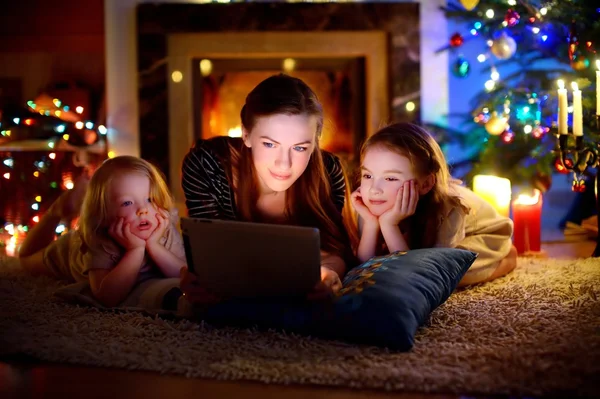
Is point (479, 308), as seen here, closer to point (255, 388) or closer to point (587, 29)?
point (255, 388)

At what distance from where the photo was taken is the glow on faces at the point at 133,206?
62.8 inches

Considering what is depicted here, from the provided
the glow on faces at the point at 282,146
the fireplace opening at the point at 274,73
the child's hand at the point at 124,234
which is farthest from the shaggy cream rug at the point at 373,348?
the fireplace opening at the point at 274,73

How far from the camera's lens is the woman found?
1.59m

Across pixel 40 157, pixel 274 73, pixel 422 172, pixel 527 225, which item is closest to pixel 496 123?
pixel 527 225

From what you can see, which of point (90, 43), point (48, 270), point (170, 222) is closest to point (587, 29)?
point (170, 222)

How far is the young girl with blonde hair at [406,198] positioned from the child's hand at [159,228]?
1.40 ft

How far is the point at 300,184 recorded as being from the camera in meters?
1.68

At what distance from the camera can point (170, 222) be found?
5.59ft

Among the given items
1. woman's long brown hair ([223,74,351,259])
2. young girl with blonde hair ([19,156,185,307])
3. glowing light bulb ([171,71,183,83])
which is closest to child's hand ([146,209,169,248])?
young girl with blonde hair ([19,156,185,307])

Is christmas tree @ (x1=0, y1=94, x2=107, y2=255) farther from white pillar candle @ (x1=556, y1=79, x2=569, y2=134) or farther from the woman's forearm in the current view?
white pillar candle @ (x1=556, y1=79, x2=569, y2=134)

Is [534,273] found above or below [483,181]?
below

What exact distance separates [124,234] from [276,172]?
14.1 inches

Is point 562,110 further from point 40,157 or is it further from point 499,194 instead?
point 40,157

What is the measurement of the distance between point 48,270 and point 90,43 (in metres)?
1.84
